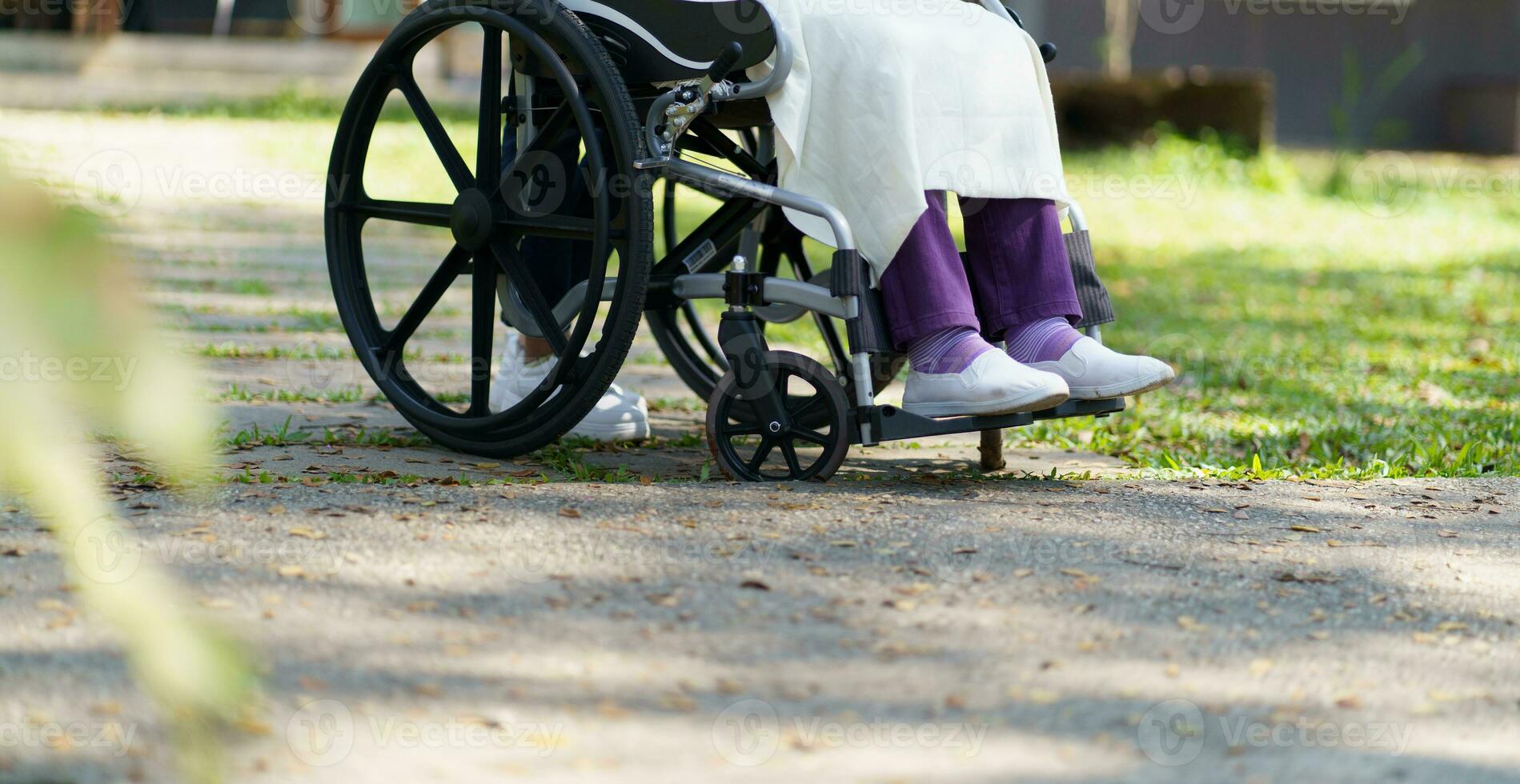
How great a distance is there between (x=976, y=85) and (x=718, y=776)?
1.47m

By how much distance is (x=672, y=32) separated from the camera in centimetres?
250

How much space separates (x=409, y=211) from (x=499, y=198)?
8.1 inches

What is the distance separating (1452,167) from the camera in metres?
11.6

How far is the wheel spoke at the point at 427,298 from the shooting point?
2723mm

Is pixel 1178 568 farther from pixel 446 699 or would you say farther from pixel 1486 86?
pixel 1486 86

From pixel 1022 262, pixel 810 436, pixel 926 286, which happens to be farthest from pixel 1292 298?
pixel 810 436

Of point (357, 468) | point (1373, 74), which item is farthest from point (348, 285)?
point (1373, 74)

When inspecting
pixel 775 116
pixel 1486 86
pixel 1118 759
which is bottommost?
pixel 1118 759

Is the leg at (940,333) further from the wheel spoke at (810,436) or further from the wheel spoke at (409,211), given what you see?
the wheel spoke at (409,211)

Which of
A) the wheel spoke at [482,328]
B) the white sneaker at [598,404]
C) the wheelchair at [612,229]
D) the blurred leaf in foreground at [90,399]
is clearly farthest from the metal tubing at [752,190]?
the blurred leaf in foreground at [90,399]

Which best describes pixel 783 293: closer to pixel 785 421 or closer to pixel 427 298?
pixel 785 421

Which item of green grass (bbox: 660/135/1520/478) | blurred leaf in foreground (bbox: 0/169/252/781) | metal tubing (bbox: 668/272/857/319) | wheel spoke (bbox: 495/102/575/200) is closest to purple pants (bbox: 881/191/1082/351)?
metal tubing (bbox: 668/272/857/319)

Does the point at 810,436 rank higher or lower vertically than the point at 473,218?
lower

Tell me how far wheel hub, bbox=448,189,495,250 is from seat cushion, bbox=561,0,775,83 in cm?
34
